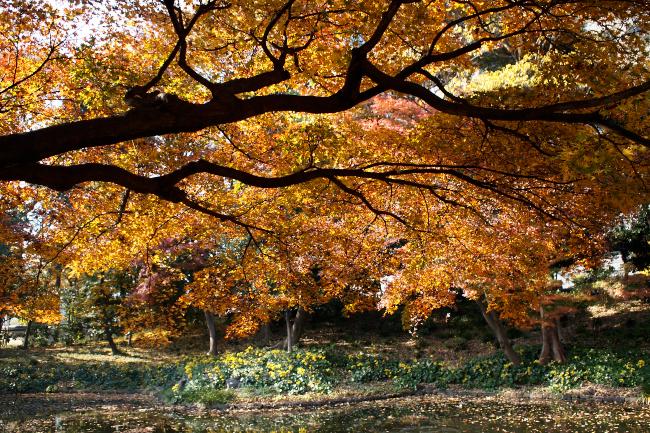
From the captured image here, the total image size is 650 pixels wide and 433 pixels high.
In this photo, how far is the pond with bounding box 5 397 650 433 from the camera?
10.0 metres

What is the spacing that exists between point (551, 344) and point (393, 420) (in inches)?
247

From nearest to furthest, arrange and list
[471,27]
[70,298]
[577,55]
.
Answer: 1. [577,55]
2. [471,27]
3. [70,298]

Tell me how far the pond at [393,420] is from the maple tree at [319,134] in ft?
8.30

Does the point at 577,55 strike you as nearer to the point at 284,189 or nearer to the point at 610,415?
the point at 284,189

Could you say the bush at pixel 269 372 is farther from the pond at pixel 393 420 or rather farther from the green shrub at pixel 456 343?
the green shrub at pixel 456 343

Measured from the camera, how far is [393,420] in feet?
37.1

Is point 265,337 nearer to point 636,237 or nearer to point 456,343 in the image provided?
point 456,343

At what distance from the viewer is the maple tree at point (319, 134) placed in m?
4.57

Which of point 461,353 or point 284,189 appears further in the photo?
point 461,353

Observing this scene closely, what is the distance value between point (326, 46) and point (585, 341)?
46.5 feet

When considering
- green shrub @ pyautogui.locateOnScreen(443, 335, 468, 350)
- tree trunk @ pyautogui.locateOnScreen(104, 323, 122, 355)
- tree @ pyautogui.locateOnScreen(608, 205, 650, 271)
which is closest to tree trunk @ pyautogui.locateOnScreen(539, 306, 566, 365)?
green shrub @ pyautogui.locateOnScreen(443, 335, 468, 350)

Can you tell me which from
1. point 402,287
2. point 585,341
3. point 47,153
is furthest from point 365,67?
point 585,341

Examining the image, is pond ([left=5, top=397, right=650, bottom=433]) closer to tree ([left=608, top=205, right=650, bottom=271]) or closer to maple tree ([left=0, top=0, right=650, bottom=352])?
maple tree ([left=0, top=0, right=650, bottom=352])

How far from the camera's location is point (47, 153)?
4164mm
